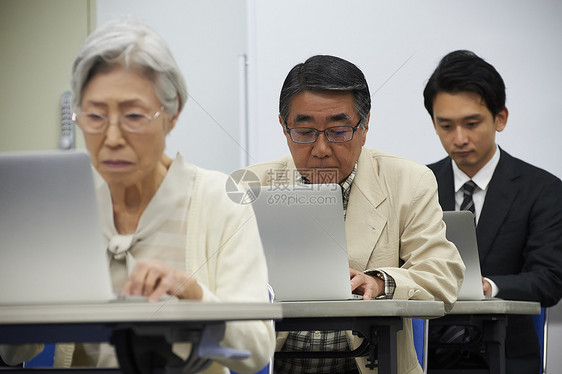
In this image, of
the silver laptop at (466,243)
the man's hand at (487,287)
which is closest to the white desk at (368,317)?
the silver laptop at (466,243)

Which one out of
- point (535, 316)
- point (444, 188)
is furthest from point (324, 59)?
point (535, 316)

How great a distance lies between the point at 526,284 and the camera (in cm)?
260

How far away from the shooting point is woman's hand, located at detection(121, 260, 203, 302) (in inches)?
35.4

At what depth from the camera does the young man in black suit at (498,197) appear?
101 inches

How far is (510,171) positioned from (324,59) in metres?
1.15

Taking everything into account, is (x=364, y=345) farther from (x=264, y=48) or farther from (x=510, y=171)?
(x=264, y=48)

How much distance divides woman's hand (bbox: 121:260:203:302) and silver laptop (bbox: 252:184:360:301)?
58cm

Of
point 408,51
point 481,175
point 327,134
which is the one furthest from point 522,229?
point 327,134

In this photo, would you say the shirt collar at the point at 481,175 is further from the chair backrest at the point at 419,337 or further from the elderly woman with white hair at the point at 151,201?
the elderly woman with white hair at the point at 151,201

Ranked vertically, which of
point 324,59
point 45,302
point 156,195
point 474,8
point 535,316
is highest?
point 474,8

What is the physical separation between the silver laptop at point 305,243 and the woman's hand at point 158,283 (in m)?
0.58

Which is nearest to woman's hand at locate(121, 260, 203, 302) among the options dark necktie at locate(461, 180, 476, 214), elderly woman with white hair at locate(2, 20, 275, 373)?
elderly woman with white hair at locate(2, 20, 275, 373)

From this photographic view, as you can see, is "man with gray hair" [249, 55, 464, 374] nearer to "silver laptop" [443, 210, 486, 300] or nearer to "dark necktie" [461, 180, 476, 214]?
"silver laptop" [443, 210, 486, 300]

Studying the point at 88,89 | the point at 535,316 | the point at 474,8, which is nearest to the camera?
the point at 88,89
